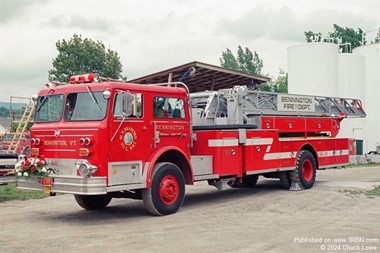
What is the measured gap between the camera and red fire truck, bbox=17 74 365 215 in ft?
29.2

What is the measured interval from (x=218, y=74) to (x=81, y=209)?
31.3ft

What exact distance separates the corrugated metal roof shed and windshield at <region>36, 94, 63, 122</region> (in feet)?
24.1

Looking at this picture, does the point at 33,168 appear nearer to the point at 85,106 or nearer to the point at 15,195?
the point at 85,106

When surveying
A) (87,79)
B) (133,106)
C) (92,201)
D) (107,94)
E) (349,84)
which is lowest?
(92,201)

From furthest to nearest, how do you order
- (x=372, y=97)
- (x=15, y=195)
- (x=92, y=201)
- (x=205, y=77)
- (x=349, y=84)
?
(x=372, y=97), (x=349, y=84), (x=205, y=77), (x=15, y=195), (x=92, y=201)

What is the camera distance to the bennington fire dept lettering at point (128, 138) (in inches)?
359

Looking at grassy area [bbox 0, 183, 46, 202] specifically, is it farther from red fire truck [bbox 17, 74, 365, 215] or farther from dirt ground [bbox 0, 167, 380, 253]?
red fire truck [bbox 17, 74, 365, 215]

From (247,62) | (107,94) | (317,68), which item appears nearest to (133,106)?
(107,94)

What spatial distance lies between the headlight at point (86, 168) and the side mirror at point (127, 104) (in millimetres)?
1104

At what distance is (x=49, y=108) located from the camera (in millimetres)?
9891

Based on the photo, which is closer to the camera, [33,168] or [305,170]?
[33,168]

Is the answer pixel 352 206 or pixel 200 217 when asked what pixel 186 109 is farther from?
pixel 352 206

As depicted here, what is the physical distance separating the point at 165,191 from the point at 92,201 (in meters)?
2.02

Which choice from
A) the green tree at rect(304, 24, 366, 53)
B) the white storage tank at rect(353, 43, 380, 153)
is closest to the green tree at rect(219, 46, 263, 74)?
the green tree at rect(304, 24, 366, 53)
